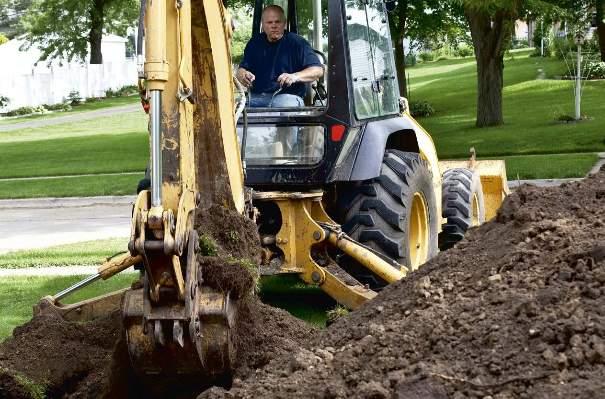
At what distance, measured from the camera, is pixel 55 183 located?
68.5ft

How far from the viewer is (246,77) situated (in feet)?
25.7

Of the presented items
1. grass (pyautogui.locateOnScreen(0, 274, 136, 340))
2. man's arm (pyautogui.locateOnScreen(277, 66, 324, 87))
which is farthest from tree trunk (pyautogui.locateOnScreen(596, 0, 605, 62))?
man's arm (pyautogui.locateOnScreen(277, 66, 324, 87))

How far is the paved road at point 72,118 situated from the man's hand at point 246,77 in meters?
32.9

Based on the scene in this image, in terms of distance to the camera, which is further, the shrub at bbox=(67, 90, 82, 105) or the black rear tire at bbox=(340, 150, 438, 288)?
the shrub at bbox=(67, 90, 82, 105)

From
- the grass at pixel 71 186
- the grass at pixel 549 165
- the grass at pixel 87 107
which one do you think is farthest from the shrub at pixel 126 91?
the grass at pixel 549 165

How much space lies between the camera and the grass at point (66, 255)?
11695 mm

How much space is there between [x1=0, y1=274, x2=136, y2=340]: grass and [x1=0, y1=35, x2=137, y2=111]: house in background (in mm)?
34711

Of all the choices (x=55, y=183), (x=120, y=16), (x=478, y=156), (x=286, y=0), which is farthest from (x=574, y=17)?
(x=120, y=16)

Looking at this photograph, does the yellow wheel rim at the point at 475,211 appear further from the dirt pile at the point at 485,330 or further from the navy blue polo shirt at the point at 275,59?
the dirt pile at the point at 485,330

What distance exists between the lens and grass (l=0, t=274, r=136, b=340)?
28.7 ft

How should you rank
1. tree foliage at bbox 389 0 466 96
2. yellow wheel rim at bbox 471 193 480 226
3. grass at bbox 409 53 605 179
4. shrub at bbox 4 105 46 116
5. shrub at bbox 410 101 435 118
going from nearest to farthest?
1. yellow wheel rim at bbox 471 193 480 226
2. grass at bbox 409 53 605 179
3. tree foliage at bbox 389 0 466 96
4. shrub at bbox 410 101 435 118
5. shrub at bbox 4 105 46 116

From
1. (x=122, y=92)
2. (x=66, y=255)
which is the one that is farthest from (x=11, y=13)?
(x=66, y=255)

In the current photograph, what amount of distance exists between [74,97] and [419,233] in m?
46.5

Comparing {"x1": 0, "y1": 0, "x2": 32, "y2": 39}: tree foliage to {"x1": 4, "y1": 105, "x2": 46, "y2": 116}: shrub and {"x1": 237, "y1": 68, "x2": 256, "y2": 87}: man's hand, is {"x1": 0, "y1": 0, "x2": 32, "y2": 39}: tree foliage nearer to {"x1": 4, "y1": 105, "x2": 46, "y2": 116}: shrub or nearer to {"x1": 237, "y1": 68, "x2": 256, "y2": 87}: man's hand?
{"x1": 4, "y1": 105, "x2": 46, "y2": 116}: shrub
